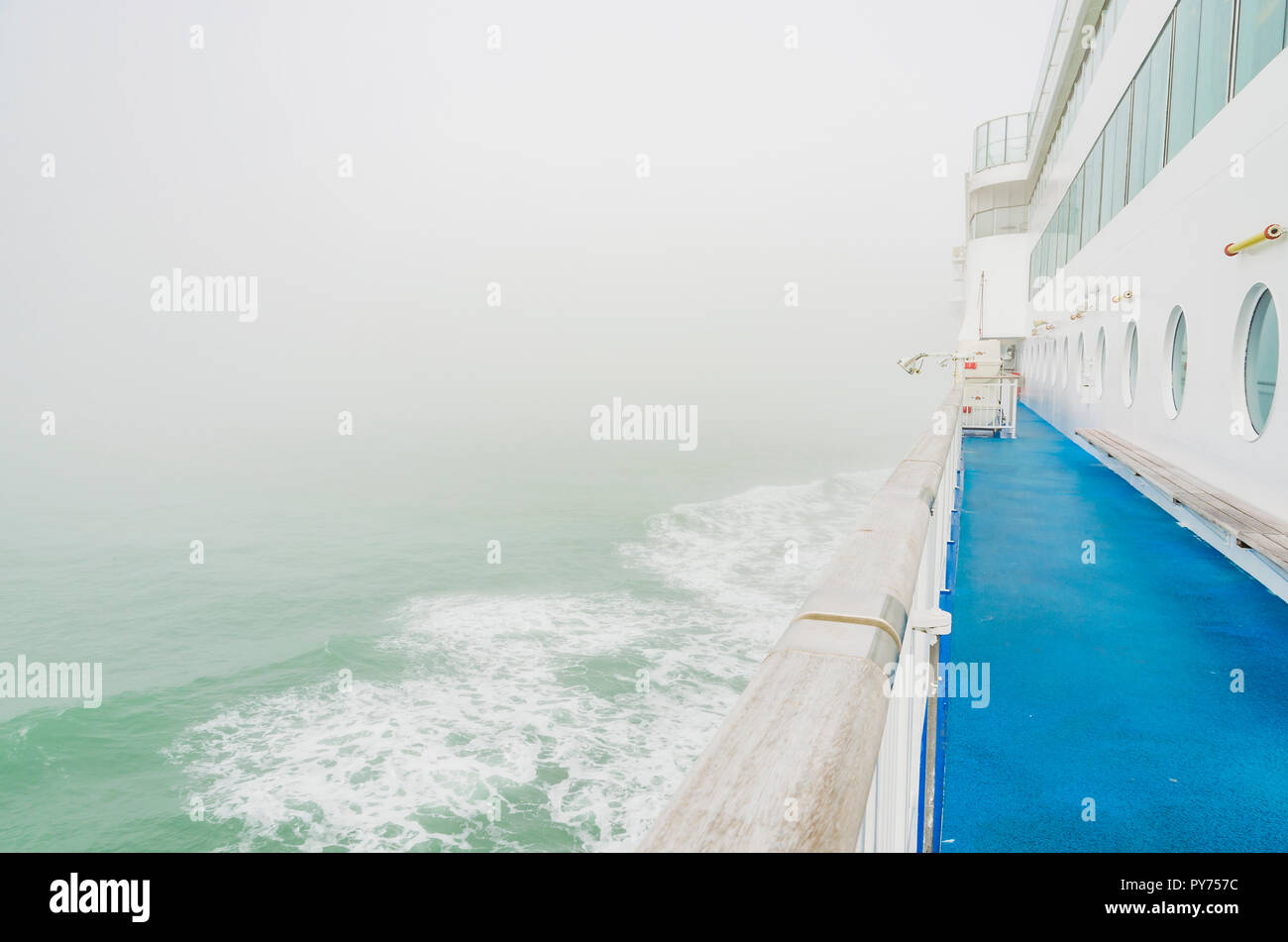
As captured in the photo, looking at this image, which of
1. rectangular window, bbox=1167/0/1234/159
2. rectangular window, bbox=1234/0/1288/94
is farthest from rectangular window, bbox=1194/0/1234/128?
rectangular window, bbox=1234/0/1288/94

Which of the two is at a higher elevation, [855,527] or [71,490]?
[855,527]

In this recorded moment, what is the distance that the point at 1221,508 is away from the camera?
17.6 feet

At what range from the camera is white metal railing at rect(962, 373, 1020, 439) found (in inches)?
541

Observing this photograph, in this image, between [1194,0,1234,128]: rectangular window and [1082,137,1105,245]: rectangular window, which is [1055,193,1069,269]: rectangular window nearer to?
[1082,137,1105,245]: rectangular window

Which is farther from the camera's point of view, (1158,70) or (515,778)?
(515,778)

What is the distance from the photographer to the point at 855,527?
2.06 meters

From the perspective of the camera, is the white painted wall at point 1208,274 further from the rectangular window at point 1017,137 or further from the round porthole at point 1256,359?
the rectangular window at point 1017,137

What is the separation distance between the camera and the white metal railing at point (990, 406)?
13.7 m

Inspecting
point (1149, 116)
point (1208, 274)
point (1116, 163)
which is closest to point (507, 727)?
point (1208, 274)

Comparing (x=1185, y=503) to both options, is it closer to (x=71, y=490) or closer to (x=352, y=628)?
(x=352, y=628)

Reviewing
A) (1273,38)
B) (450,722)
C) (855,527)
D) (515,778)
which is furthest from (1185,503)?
(450,722)

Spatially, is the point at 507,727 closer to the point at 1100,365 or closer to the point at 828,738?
the point at 1100,365

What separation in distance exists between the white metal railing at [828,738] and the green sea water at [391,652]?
9.03 metres

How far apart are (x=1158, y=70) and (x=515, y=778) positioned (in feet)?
41.3
